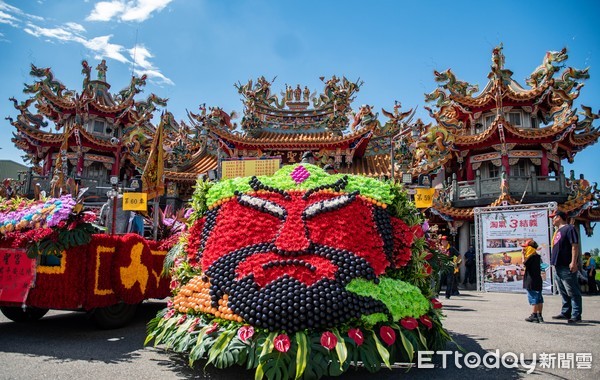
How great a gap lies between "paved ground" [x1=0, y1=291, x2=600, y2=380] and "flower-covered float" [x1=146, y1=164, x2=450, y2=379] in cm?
37

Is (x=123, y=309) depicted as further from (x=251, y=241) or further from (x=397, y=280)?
(x=397, y=280)

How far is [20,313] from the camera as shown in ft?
22.6

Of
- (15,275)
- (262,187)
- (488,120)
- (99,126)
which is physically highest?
(99,126)

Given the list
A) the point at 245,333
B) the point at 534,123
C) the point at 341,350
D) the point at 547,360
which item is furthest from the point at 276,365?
the point at 534,123

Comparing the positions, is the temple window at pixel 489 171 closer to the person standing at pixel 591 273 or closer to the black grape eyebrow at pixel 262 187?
the person standing at pixel 591 273

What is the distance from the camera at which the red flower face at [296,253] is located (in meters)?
3.73

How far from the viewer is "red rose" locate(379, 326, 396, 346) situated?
380 centimetres

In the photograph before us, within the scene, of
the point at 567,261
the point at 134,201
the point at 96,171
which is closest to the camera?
the point at 567,261

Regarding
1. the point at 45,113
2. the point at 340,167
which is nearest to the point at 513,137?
the point at 340,167

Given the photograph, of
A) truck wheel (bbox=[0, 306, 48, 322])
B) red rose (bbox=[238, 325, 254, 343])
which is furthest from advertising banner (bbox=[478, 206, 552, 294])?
truck wheel (bbox=[0, 306, 48, 322])

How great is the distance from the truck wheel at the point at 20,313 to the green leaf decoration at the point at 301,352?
5.51 metres

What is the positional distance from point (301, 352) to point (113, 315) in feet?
14.0

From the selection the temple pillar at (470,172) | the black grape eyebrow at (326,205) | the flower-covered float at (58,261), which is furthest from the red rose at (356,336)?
the temple pillar at (470,172)

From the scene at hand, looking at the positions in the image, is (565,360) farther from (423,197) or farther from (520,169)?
(520,169)
